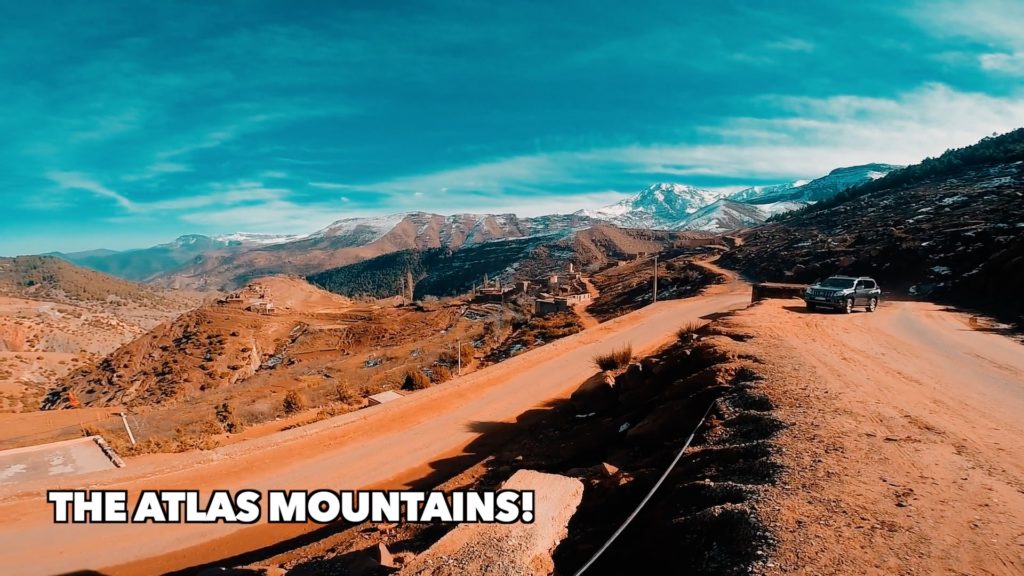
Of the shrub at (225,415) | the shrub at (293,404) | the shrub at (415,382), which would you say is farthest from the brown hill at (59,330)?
the shrub at (415,382)

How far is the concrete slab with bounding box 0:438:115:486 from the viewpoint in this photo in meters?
13.3

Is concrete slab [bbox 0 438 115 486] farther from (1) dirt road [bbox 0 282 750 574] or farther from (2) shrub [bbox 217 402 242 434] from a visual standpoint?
(2) shrub [bbox 217 402 242 434]

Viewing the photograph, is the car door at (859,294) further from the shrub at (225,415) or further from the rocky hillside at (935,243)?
the shrub at (225,415)

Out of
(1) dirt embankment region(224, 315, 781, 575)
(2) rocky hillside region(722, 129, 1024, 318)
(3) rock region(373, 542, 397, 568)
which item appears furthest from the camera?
(2) rocky hillside region(722, 129, 1024, 318)

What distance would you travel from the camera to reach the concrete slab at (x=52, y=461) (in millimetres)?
13344

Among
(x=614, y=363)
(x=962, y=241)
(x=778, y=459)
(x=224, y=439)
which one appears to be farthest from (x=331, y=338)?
(x=962, y=241)

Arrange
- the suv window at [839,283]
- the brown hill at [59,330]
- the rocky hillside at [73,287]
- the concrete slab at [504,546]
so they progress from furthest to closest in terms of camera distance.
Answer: the rocky hillside at [73,287], the brown hill at [59,330], the suv window at [839,283], the concrete slab at [504,546]

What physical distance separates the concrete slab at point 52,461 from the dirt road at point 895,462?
17.1 metres

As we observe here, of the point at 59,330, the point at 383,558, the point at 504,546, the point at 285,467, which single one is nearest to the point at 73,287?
the point at 59,330

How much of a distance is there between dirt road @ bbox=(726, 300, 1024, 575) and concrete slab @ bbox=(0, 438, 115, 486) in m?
17.1

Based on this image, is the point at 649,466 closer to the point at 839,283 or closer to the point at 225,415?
the point at 839,283

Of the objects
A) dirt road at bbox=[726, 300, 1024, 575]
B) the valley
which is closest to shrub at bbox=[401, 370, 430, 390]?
the valley

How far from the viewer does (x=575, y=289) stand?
59.8m

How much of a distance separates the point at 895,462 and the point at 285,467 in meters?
11.7
